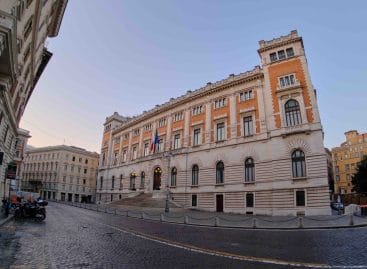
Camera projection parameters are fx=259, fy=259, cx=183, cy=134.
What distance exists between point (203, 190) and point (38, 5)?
1110 inches

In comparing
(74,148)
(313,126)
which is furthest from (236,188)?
(74,148)

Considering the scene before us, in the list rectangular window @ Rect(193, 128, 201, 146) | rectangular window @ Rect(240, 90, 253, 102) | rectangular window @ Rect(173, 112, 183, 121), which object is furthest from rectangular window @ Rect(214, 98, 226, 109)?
rectangular window @ Rect(173, 112, 183, 121)

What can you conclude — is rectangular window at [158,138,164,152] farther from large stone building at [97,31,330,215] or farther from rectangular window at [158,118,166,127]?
rectangular window at [158,118,166,127]

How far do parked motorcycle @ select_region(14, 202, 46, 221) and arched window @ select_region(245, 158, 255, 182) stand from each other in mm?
22691

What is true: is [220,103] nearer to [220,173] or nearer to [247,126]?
[247,126]

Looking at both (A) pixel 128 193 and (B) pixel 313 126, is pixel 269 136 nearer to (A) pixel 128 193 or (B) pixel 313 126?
(B) pixel 313 126

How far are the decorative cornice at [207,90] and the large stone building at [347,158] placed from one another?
60.5 meters

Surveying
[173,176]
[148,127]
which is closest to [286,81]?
[173,176]

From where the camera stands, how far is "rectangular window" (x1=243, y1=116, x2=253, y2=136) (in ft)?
112

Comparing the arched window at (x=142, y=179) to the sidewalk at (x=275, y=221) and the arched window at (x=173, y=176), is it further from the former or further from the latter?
the sidewalk at (x=275, y=221)

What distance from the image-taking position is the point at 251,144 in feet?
108

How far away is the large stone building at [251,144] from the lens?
28344 millimetres

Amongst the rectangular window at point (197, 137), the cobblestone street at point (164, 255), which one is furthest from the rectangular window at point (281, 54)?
the cobblestone street at point (164, 255)

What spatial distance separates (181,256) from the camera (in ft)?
25.7
